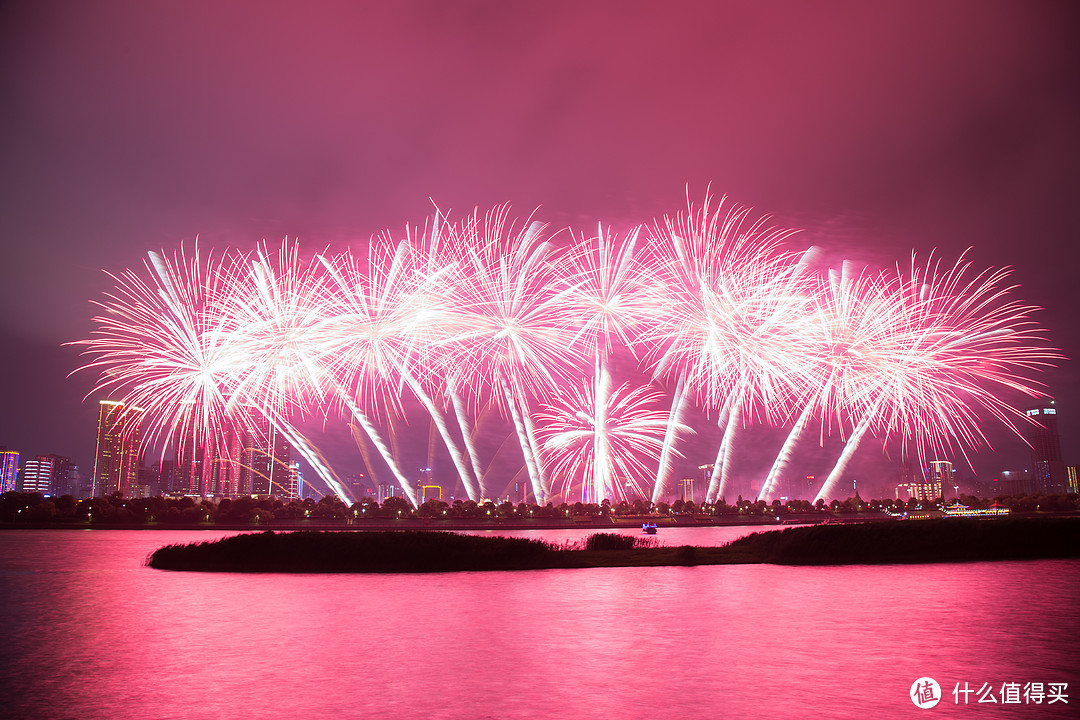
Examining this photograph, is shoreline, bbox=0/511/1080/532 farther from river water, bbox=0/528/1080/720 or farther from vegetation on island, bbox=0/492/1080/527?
river water, bbox=0/528/1080/720

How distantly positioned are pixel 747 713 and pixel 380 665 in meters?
7.03

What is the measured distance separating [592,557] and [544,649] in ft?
78.7

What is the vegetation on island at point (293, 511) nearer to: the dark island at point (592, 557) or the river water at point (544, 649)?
the dark island at point (592, 557)

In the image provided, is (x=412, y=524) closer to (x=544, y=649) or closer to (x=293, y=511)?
(x=293, y=511)

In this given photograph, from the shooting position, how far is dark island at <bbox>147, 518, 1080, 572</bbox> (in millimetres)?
35875

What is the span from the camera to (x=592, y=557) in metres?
38.8

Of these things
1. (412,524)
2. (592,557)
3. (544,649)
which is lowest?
(412,524)

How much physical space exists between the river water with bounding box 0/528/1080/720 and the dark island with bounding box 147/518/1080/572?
8.06m

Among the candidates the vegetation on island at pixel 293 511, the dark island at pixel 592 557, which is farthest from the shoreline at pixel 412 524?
the dark island at pixel 592 557

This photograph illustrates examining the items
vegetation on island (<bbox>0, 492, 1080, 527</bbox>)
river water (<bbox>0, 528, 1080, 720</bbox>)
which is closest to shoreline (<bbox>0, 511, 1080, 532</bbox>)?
vegetation on island (<bbox>0, 492, 1080, 527</bbox>)

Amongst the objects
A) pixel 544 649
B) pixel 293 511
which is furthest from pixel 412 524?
pixel 544 649

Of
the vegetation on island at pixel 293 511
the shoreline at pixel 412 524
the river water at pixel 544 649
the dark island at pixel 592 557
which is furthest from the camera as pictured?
the vegetation on island at pixel 293 511

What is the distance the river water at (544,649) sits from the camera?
11320 mm

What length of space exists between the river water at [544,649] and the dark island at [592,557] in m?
8.06
